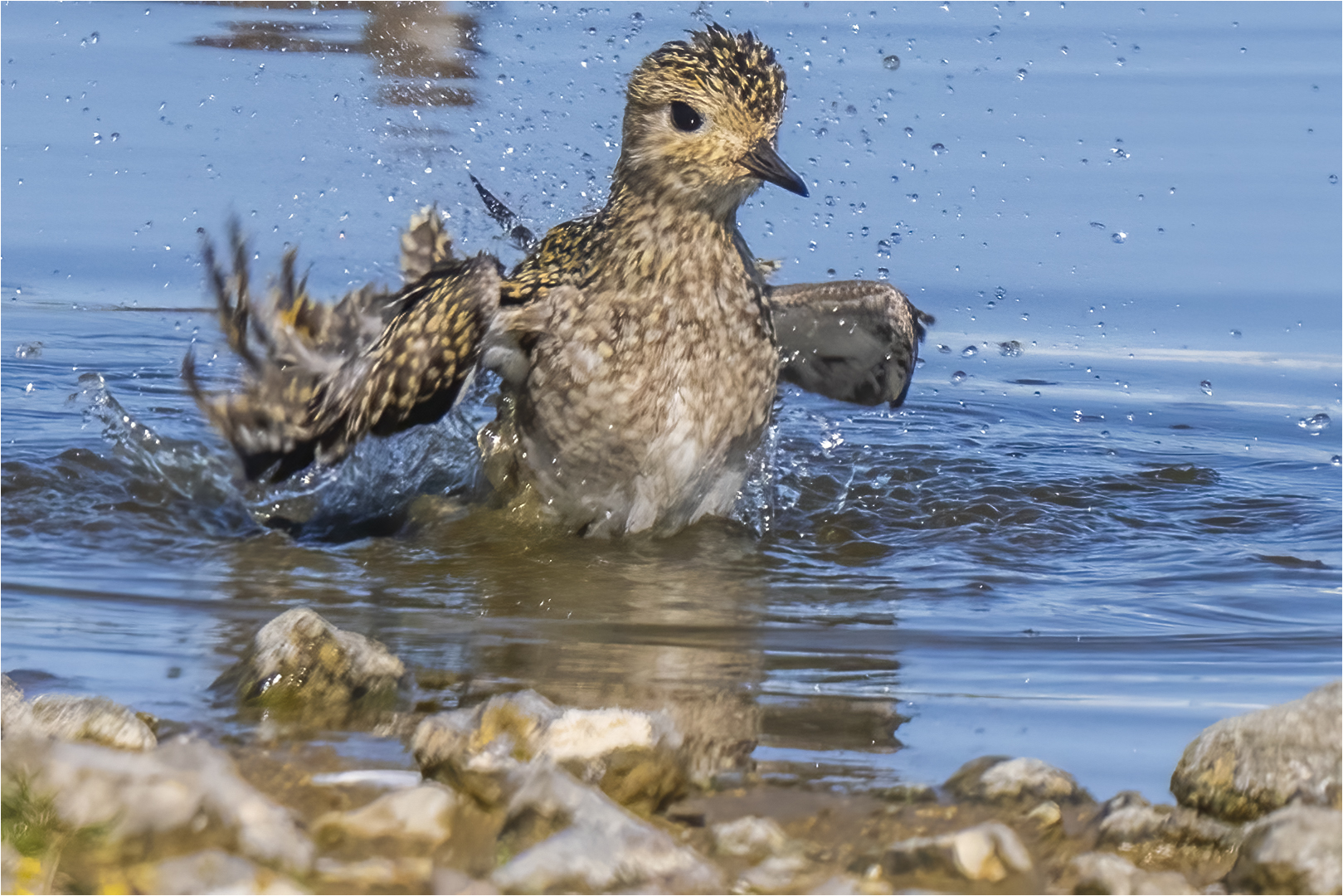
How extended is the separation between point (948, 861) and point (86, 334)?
301 inches

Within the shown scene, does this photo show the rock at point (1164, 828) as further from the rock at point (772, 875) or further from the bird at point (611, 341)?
the bird at point (611, 341)

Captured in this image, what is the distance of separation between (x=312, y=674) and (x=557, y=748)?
0.87 meters

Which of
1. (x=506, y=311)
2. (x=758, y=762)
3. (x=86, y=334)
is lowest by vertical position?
(x=86, y=334)

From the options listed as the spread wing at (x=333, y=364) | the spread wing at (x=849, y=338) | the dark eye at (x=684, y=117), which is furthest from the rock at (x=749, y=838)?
the spread wing at (x=849, y=338)

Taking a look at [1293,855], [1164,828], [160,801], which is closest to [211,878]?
[160,801]

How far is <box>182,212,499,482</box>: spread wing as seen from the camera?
585cm

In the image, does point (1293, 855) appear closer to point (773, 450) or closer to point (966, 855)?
point (966, 855)

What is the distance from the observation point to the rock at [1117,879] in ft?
10.7

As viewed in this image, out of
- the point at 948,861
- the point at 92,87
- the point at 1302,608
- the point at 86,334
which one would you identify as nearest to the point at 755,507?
the point at 1302,608

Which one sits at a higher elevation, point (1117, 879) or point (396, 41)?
point (396, 41)

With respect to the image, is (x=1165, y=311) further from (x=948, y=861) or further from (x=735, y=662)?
(x=948, y=861)

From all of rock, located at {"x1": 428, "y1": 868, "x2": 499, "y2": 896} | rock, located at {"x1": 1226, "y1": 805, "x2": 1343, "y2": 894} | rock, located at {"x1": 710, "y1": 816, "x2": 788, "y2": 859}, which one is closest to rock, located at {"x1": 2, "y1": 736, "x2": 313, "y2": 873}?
rock, located at {"x1": 428, "y1": 868, "x2": 499, "y2": 896}

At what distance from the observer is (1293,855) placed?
319 cm

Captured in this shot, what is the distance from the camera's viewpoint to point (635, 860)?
3.24 meters
